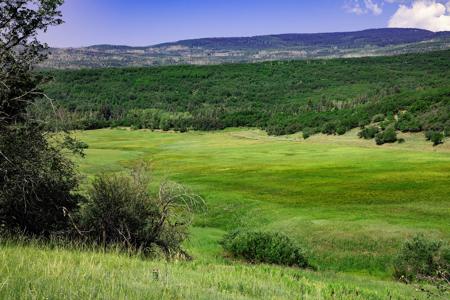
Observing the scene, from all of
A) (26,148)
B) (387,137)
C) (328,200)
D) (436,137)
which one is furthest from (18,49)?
(387,137)

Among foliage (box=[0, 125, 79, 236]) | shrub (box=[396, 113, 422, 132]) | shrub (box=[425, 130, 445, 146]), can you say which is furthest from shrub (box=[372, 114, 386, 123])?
foliage (box=[0, 125, 79, 236])

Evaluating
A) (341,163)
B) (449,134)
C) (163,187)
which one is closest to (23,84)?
(163,187)

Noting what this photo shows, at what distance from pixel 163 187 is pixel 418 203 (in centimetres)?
3446

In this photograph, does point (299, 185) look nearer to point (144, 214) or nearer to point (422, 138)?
point (144, 214)

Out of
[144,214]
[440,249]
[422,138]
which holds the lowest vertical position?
[422,138]

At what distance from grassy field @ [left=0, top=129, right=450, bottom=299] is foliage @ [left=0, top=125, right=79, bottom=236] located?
4173 millimetres

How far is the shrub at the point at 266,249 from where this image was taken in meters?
29.7

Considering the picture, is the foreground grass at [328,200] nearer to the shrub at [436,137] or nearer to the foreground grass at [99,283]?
the foreground grass at [99,283]

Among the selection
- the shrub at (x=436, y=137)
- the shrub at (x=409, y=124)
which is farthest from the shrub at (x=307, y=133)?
the shrub at (x=436, y=137)

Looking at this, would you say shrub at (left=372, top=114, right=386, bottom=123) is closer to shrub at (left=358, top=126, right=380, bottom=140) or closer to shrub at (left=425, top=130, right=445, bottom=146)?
shrub at (left=358, top=126, right=380, bottom=140)

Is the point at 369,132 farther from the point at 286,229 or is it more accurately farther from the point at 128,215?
the point at 128,215

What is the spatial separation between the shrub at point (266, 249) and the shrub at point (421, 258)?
580 cm

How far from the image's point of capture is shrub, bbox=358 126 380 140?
14162cm

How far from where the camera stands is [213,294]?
29.9 ft
